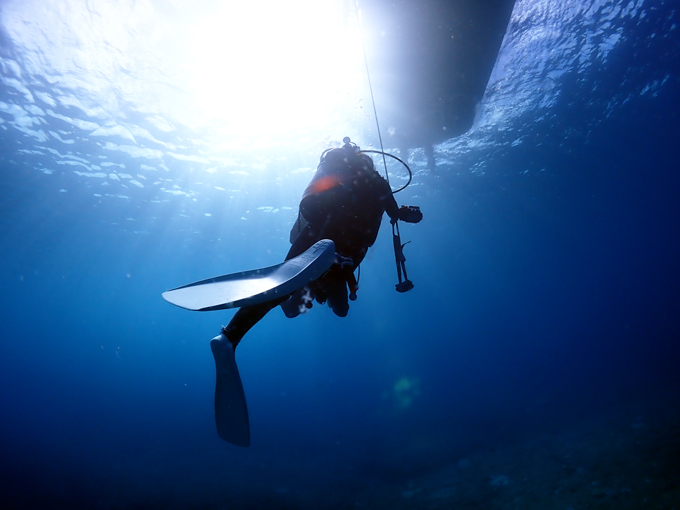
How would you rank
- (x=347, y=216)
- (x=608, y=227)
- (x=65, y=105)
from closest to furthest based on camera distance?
(x=347, y=216)
(x=65, y=105)
(x=608, y=227)

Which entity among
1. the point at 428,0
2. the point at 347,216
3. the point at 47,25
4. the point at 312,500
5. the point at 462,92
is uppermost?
the point at 47,25

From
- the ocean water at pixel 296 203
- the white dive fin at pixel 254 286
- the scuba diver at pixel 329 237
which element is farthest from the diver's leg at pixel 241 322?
the ocean water at pixel 296 203

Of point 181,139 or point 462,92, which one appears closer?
point 462,92

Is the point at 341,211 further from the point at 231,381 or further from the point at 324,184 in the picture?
the point at 231,381

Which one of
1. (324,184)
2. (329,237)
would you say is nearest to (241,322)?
(329,237)

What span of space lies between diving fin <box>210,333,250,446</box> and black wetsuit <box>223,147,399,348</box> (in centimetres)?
72

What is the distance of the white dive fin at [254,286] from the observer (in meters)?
1.72

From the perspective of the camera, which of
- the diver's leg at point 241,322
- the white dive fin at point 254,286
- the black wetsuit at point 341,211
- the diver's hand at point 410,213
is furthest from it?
the diver's hand at point 410,213

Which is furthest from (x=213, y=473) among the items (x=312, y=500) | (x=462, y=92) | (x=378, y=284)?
(x=378, y=284)

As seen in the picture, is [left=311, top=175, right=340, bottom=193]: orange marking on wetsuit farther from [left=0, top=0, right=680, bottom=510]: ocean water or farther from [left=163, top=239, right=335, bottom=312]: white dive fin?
[left=0, top=0, right=680, bottom=510]: ocean water

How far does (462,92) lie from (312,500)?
46.4 feet

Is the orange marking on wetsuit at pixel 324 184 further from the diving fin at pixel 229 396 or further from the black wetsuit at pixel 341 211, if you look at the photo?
the diving fin at pixel 229 396

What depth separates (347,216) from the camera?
10.9 feet

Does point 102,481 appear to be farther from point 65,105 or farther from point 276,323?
point 276,323
